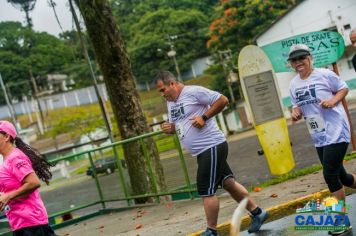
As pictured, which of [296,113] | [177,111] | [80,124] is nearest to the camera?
[296,113]

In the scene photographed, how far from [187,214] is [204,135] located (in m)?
2.82

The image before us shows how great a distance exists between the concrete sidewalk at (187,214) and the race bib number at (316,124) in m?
1.80

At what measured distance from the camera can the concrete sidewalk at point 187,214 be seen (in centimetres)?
704

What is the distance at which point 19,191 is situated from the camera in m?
4.25

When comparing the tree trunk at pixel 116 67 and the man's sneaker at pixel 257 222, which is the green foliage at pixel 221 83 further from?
the man's sneaker at pixel 257 222

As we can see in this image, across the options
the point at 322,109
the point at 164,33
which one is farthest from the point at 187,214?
the point at 164,33

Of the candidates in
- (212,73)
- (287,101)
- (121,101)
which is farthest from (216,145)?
(212,73)

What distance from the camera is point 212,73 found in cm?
5281

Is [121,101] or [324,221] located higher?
[121,101]

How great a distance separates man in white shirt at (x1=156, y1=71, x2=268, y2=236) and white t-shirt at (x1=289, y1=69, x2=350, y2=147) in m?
0.85

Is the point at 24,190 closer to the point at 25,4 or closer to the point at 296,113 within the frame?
the point at 296,113

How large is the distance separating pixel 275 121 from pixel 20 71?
68.3 meters

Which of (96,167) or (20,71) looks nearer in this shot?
(96,167)

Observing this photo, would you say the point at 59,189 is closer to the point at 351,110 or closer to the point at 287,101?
the point at 351,110
